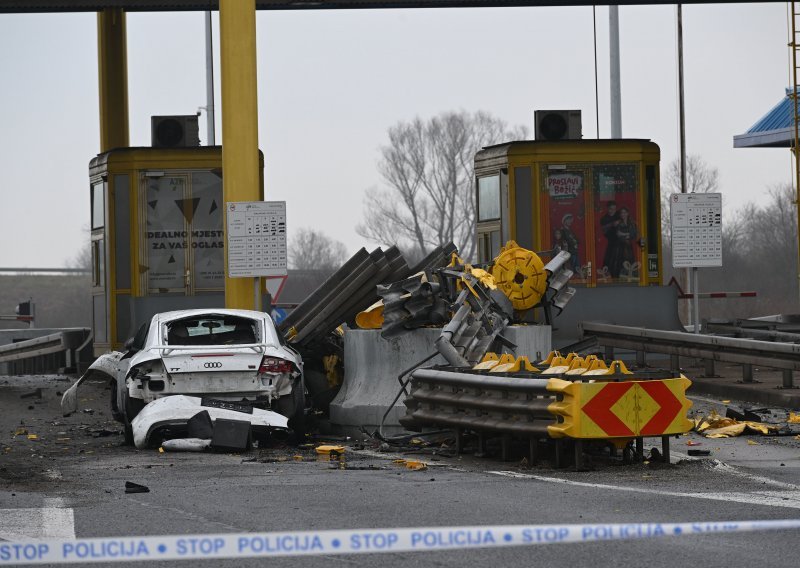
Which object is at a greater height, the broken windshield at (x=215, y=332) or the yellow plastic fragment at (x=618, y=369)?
the broken windshield at (x=215, y=332)

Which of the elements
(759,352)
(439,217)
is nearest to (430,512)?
(759,352)

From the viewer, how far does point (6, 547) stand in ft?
21.6

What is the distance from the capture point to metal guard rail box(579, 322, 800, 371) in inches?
677

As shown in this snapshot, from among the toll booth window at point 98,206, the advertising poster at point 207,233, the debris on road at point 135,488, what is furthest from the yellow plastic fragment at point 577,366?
the toll booth window at point 98,206

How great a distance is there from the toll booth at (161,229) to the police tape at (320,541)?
52.7 ft

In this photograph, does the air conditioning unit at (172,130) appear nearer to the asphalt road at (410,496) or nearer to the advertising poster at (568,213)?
the advertising poster at (568,213)

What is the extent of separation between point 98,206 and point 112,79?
5853mm

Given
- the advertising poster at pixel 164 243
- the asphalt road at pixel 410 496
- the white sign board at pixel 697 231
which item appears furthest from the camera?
the advertising poster at pixel 164 243

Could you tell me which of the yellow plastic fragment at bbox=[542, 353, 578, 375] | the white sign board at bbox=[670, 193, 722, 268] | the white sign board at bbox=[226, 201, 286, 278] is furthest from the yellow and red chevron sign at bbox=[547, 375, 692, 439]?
the white sign board at bbox=[670, 193, 722, 268]

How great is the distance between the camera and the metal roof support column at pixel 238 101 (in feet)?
63.5

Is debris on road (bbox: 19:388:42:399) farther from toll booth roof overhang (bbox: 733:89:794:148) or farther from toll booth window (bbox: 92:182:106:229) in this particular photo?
toll booth roof overhang (bbox: 733:89:794:148)

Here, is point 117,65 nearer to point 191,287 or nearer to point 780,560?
point 191,287

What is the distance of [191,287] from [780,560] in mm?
16796

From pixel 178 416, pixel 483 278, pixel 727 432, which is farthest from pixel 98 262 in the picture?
pixel 727 432
